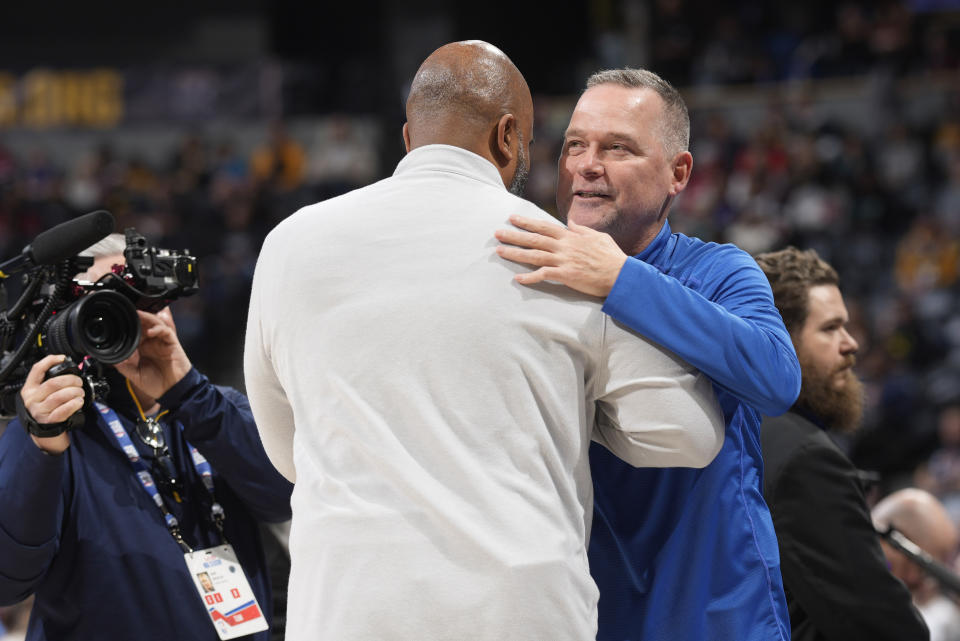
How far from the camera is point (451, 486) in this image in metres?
1.91

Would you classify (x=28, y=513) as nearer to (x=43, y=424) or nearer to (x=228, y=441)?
(x=43, y=424)

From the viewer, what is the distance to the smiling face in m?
2.54

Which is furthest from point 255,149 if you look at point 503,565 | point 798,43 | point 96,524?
point 503,565

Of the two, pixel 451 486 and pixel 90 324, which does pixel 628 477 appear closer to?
pixel 451 486

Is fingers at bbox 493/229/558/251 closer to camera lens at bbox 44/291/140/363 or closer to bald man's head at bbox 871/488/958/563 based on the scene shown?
camera lens at bbox 44/291/140/363

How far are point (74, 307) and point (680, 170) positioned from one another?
138 cm

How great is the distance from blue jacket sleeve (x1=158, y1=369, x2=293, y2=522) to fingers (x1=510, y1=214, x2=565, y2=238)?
114 centimetres

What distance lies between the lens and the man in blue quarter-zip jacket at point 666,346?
2.04 m

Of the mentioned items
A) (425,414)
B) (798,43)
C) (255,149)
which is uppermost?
(425,414)

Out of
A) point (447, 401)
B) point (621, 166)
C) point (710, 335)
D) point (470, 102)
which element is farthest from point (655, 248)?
point (447, 401)

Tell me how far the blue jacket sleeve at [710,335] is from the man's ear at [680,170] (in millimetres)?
531

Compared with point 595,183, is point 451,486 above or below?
below

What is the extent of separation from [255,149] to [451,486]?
14294 millimetres

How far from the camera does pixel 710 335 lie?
2049mm
